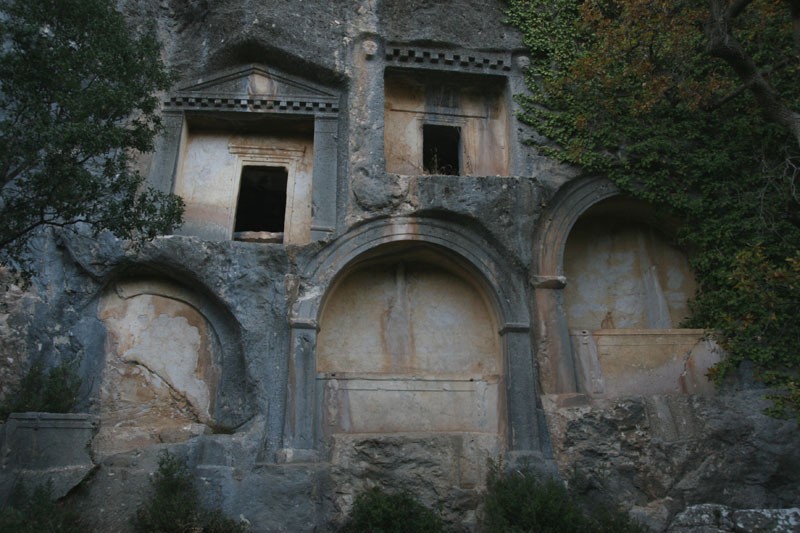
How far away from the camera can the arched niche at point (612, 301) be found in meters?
9.53

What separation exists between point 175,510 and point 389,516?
2.47 meters

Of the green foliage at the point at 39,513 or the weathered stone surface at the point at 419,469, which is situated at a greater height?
the weathered stone surface at the point at 419,469

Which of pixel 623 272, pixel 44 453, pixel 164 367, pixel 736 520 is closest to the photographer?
pixel 736 520

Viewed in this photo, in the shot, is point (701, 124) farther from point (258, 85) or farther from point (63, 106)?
point (63, 106)

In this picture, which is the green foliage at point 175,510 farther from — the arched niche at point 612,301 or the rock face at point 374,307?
the arched niche at point 612,301

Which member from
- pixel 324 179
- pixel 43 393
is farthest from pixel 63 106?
pixel 324 179

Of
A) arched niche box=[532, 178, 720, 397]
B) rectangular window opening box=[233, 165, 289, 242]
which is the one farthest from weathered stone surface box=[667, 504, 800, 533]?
rectangular window opening box=[233, 165, 289, 242]

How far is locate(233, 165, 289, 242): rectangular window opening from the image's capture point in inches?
448

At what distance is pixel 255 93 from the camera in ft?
35.8

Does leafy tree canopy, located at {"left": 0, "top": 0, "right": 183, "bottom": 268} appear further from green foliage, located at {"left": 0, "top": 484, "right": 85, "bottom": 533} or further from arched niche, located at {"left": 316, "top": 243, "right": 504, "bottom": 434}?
arched niche, located at {"left": 316, "top": 243, "right": 504, "bottom": 434}

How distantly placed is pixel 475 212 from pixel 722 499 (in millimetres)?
4967

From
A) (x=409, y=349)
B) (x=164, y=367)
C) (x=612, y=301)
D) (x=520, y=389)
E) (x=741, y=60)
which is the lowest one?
(x=520, y=389)

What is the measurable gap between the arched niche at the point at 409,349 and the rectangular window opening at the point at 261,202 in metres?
1.77

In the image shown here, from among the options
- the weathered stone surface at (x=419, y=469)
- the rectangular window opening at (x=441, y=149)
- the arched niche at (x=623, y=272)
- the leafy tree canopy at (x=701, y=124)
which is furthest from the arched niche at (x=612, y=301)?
the rectangular window opening at (x=441, y=149)
